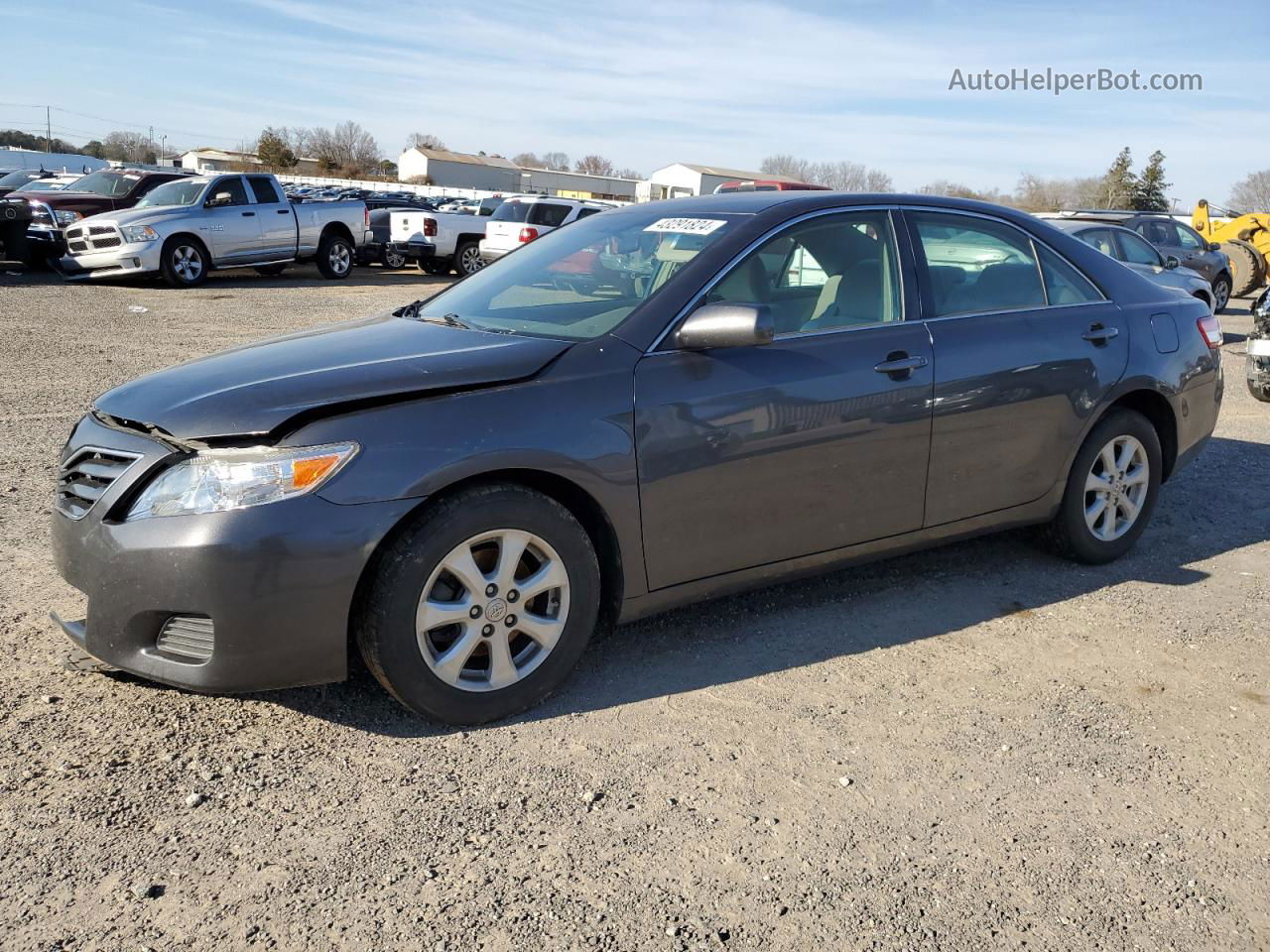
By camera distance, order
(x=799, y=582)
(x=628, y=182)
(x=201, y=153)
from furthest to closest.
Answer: (x=201, y=153) < (x=628, y=182) < (x=799, y=582)

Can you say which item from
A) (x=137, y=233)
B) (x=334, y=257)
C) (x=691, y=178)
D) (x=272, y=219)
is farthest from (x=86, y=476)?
(x=691, y=178)

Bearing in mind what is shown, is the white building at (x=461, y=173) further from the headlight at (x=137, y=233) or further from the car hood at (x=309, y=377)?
the car hood at (x=309, y=377)

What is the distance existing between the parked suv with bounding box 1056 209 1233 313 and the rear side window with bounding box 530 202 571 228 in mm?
9219

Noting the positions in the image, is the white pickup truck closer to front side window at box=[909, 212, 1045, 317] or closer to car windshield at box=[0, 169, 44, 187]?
car windshield at box=[0, 169, 44, 187]

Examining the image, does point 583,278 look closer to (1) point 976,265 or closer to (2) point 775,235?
(2) point 775,235

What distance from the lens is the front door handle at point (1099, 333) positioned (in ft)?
16.3

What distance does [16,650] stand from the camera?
391 cm

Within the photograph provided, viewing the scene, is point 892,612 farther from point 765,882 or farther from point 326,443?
point 326,443

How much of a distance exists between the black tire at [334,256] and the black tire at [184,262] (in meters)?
2.66

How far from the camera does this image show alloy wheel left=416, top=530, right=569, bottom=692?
3.38 meters

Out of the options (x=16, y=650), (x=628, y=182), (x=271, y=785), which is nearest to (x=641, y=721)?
(x=271, y=785)

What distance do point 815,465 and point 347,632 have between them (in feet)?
5.76

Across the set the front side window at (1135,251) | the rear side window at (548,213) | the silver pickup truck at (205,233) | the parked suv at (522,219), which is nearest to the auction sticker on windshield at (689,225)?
the front side window at (1135,251)

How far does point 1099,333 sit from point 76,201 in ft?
64.3
